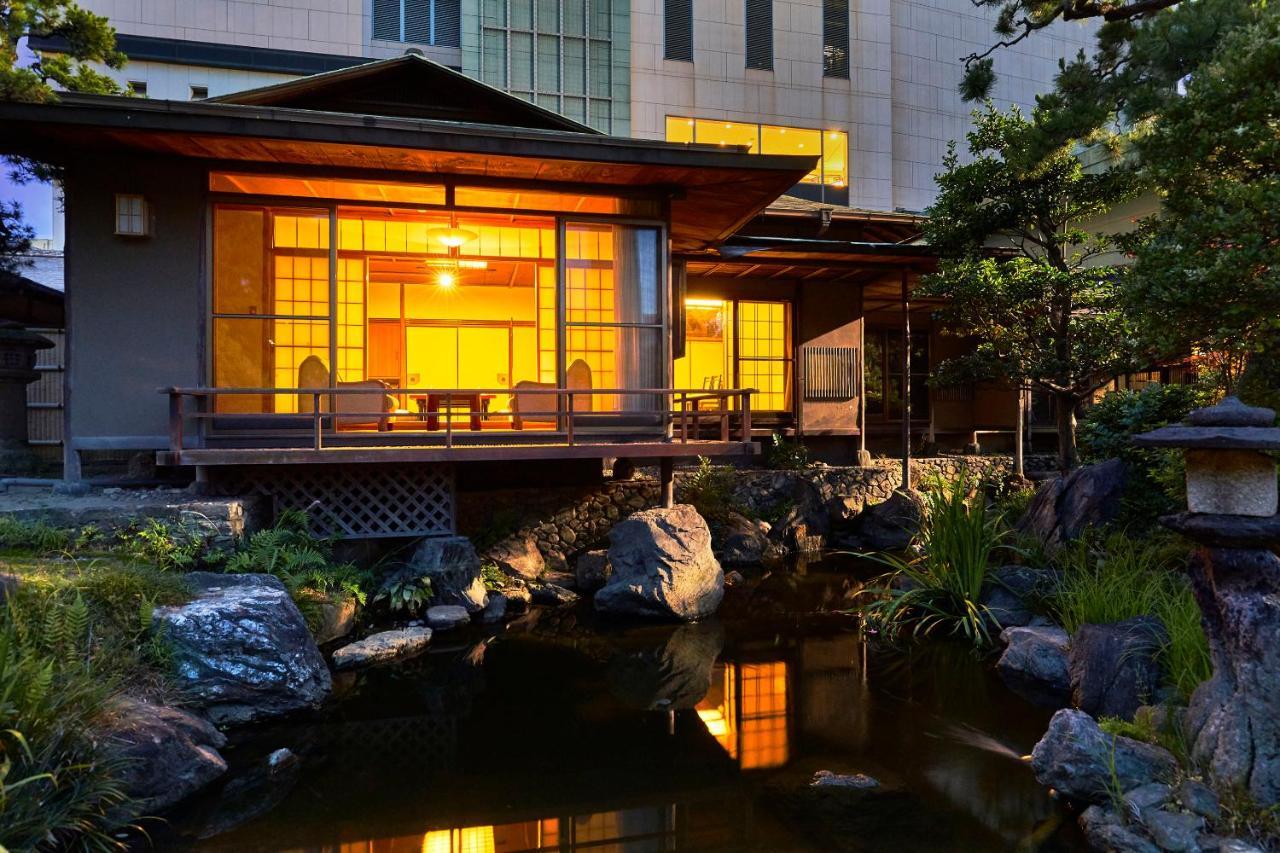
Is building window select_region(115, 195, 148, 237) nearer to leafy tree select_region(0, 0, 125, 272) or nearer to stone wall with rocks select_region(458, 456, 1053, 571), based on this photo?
leafy tree select_region(0, 0, 125, 272)

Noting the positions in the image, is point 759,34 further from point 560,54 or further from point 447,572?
point 447,572

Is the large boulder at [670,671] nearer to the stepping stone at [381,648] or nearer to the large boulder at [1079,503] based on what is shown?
the stepping stone at [381,648]

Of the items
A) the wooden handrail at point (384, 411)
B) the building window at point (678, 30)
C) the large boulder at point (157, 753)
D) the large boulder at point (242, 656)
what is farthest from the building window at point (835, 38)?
the large boulder at point (157, 753)

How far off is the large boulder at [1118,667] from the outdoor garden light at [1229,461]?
177cm

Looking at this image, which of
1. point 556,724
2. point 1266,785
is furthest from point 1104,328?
point 556,724

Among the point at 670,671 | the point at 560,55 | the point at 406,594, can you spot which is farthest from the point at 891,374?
the point at 406,594

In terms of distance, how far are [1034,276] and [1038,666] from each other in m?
5.39

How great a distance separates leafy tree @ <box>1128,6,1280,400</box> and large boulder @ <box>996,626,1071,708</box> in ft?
8.58

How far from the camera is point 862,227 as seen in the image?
13.0 metres

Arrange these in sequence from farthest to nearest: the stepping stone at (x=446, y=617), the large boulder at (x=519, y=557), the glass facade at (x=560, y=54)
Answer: the glass facade at (x=560, y=54) < the large boulder at (x=519, y=557) < the stepping stone at (x=446, y=617)

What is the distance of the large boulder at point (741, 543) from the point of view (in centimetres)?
1053

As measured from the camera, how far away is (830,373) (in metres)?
14.0

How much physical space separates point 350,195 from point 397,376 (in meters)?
4.81

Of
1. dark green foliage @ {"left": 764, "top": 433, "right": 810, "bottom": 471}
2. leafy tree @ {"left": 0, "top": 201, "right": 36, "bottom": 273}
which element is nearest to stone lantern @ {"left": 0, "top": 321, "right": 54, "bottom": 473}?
leafy tree @ {"left": 0, "top": 201, "right": 36, "bottom": 273}
